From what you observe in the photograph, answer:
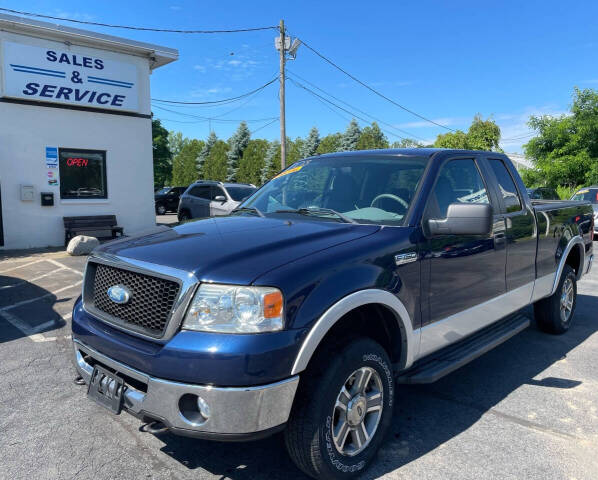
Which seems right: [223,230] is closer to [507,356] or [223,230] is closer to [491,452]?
[491,452]

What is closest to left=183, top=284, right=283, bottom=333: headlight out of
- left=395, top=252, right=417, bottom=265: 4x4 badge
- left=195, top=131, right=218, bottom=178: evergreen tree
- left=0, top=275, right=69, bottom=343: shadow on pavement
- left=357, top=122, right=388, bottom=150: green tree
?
left=395, top=252, right=417, bottom=265: 4x4 badge

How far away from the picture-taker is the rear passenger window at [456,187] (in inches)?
135

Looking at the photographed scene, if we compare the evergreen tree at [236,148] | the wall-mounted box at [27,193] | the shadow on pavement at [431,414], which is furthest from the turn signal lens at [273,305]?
the evergreen tree at [236,148]

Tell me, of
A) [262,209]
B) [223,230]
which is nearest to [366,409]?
[223,230]

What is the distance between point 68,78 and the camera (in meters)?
11.6

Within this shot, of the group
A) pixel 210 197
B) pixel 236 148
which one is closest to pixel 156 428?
pixel 210 197

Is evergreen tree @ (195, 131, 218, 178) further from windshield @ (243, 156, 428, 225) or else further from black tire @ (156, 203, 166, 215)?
windshield @ (243, 156, 428, 225)

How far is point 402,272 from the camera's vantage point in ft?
9.45

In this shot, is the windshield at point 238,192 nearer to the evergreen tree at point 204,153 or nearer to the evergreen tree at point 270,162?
the evergreen tree at point 270,162

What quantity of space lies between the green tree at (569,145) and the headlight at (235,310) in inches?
959

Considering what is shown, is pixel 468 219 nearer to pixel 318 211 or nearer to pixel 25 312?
pixel 318 211

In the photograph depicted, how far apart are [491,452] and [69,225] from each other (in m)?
11.1

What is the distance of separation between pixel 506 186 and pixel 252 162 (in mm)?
49637

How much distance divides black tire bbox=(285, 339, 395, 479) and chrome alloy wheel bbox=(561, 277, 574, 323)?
3638 millimetres
